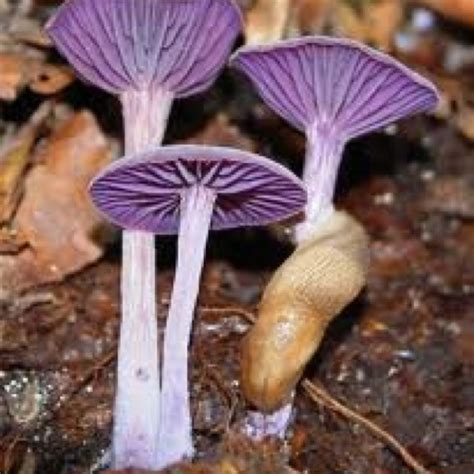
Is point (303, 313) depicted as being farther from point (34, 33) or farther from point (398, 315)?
point (34, 33)

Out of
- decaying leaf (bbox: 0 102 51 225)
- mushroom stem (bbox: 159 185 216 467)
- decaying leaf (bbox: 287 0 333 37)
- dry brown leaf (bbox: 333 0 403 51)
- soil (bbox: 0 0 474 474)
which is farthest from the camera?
dry brown leaf (bbox: 333 0 403 51)

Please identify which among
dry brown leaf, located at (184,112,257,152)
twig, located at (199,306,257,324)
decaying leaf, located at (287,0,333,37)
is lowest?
twig, located at (199,306,257,324)

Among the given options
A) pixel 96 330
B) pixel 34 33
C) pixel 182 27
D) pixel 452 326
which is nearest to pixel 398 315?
pixel 452 326

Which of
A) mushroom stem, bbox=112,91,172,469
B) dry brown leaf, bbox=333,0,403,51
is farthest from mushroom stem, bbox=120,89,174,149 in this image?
dry brown leaf, bbox=333,0,403,51

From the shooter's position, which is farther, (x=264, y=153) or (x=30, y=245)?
(x=264, y=153)

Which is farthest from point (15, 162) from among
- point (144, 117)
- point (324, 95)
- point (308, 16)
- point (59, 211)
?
point (308, 16)

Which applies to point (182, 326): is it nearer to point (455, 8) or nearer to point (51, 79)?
point (51, 79)

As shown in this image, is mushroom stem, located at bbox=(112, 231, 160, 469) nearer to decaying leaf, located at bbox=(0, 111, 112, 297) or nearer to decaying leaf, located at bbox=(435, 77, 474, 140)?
decaying leaf, located at bbox=(0, 111, 112, 297)
